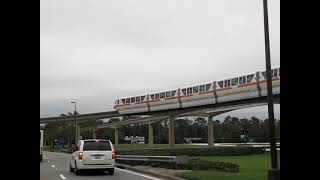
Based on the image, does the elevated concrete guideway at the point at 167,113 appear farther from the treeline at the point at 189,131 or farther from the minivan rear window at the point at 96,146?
the minivan rear window at the point at 96,146

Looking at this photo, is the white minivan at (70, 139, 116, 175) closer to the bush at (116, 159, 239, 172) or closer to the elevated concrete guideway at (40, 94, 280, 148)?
the bush at (116, 159, 239, 172)

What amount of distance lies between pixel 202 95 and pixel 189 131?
2915 inches

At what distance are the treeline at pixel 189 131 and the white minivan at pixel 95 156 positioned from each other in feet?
245

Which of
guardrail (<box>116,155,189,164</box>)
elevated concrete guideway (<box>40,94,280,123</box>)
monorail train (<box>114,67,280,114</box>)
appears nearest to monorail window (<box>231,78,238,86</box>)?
monorail train (<box>114,67,280,114</box>)

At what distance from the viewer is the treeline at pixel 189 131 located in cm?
A: 11194

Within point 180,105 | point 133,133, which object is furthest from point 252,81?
point 133,133

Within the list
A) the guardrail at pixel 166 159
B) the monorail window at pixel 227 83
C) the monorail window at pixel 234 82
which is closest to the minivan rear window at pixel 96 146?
the guardrail at pixel 166 159

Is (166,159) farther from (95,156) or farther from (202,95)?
(202,95)

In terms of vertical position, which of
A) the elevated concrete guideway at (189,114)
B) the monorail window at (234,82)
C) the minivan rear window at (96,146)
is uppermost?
the monorail window at (234,82)

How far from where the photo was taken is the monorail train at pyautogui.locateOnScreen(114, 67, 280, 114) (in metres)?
55.5

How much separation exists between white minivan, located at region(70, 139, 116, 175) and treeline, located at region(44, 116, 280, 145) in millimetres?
74765
